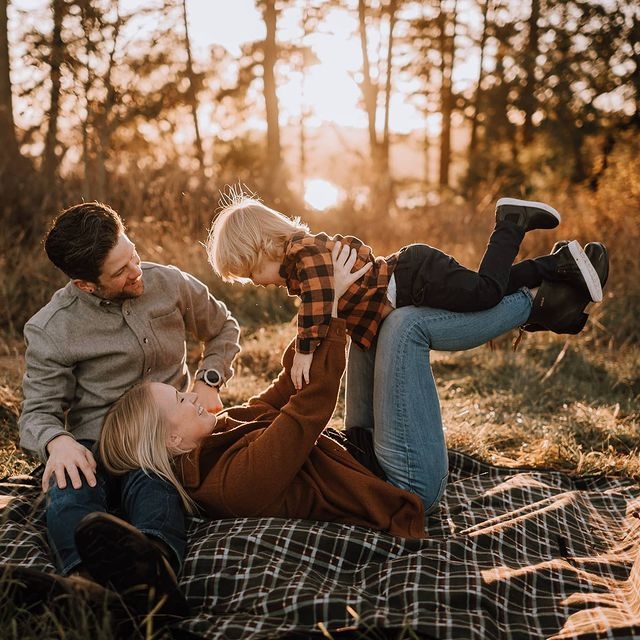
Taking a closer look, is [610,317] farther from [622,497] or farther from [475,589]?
[475,589]

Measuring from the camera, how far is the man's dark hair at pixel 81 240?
9.68 ft

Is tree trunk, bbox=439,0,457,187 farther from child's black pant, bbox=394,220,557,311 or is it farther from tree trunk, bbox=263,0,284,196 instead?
child's black pant, bbox=394,220,557,311

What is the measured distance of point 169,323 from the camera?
3.46 meters

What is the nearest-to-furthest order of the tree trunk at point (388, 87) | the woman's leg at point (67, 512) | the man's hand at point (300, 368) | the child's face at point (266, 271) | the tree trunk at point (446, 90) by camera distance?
the woman's leg at point (67, 512)
the man's hand at point (300, 368)
the child's face at point (266, 271)
the tree trunk at point (388, 87)
the tree trunk at point (446, 90)

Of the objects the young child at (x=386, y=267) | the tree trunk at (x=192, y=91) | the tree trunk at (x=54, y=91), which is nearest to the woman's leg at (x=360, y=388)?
the young child at (x=386, y=267)

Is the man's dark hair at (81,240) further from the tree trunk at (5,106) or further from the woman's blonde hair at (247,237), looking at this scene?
the tree trunk at (5,106)

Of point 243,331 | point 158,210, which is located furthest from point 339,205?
point 243,331

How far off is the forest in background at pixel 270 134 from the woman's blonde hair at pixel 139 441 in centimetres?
436

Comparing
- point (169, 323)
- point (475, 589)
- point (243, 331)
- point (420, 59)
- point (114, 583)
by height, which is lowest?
point (243, 331)

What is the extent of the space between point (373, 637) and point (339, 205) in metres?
9.95

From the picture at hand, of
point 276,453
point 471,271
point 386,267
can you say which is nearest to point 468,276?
point 471,271

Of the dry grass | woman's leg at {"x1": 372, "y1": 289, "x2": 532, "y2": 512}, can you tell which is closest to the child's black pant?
woman's leg at {"x1": 372, "y1": 289, "x2": 532, "y2": 512}

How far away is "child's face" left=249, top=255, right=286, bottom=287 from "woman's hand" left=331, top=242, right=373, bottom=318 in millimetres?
277

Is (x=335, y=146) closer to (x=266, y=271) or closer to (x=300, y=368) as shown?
(x=266, y=271)
